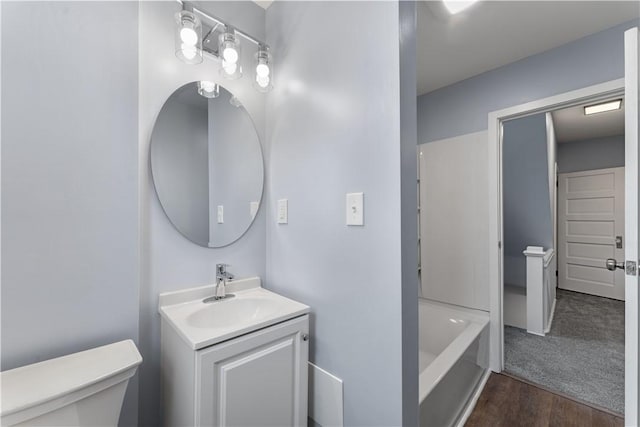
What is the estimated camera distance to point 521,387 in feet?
6.15

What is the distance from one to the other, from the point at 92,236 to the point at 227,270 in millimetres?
590

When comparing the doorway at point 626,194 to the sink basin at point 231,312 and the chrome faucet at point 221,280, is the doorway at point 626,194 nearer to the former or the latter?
the sink basin at point 231,312

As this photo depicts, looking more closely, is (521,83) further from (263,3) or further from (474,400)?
(474,400)

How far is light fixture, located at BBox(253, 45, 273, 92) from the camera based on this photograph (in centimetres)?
134

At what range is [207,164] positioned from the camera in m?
1.38

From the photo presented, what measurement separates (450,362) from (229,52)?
2.00 m

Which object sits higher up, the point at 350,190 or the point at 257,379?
the point at 350,190

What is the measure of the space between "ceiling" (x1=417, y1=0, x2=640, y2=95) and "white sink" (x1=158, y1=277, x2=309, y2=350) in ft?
6.20

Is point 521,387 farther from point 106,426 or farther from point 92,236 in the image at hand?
point 92,236

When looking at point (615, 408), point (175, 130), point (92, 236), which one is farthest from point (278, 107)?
point (615, 408)

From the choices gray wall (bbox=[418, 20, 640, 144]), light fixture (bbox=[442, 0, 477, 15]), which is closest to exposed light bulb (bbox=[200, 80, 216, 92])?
light fixture (bbox=[442, 0, 477, 15])

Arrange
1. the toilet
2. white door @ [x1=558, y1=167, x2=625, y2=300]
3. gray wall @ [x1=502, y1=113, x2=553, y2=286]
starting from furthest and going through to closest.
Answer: white door @ [x1=558, y1=167, x2=625, y2=300] < gray wall @ [x1=502, y1=113, x2=553, y2=286] < the toilet

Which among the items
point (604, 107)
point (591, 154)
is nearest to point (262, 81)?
point (604, 107)

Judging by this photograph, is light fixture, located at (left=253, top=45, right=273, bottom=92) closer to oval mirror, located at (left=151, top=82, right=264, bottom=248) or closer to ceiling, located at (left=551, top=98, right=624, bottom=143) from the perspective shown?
oval mirror, located at (left=151, top=82, right=264, bottom=248)
